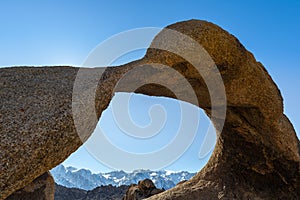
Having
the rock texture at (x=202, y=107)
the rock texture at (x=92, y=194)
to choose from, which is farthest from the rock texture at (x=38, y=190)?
the rock texture at (x=92, y=194)

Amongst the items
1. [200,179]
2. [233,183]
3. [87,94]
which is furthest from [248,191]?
[87,94]

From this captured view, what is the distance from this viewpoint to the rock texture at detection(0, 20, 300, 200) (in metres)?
5.20

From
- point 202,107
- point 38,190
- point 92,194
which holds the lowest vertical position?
point 38,190

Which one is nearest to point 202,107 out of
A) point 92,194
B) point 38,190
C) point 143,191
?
point 38,190

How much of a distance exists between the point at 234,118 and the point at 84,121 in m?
6.07

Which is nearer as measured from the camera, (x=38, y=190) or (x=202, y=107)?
(x=38, y=190)

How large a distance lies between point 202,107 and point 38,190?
5.74 metres

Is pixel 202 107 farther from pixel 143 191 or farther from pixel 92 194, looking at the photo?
pixel 92 194

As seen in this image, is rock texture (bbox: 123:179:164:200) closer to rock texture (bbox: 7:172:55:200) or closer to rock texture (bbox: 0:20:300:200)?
rock texture (bbox: 0:20:300:200)

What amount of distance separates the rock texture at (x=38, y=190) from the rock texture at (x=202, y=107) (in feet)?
12.5

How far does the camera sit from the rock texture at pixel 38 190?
977 cm

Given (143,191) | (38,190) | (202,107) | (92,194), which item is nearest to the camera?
(38,190)

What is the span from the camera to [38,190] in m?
10.6

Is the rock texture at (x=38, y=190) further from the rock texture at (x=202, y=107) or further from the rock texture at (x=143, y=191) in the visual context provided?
A: the rock texture at (x=143, y=191)
